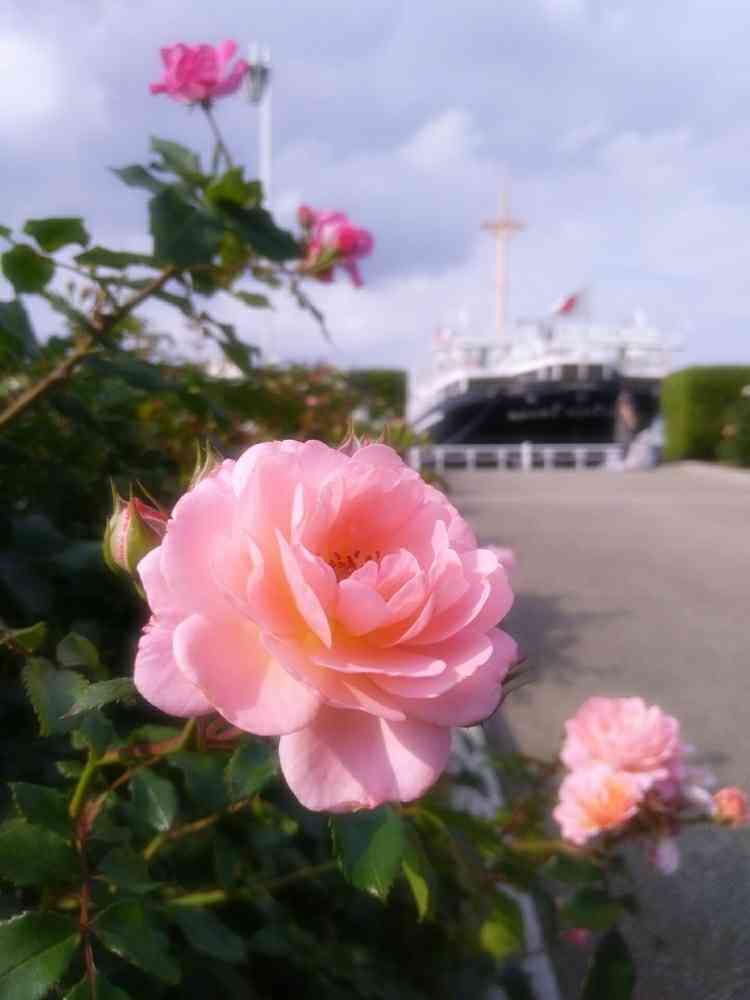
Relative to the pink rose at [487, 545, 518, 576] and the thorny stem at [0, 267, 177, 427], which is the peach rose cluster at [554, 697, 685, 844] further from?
the thorny stem at [0, 267, 177, 427]

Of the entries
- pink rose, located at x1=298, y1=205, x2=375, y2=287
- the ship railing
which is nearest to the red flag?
the ship railing

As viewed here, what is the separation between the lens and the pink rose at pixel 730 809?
119 centimetres

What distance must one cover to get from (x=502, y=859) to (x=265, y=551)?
84 centimetres

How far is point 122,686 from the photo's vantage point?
54 centimetres

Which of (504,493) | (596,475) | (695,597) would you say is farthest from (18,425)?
(596,475)

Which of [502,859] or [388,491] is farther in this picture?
[502,859]

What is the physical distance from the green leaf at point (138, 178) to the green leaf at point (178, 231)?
0.13ft

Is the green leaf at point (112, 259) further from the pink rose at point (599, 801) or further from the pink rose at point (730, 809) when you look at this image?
the pink rose at point (730, 809)

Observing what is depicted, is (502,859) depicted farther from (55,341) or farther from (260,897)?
(55,341)

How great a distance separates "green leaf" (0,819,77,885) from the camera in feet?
2.09

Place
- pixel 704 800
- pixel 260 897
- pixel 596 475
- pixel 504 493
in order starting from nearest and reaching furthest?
pixel 260 897 → pixel 704 800 → pixel 504 493 → pixel 596 475

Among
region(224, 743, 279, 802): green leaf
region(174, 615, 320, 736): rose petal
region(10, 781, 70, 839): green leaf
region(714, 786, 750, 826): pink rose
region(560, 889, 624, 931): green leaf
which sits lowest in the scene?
region(560, 889, 624, 931): green leaf

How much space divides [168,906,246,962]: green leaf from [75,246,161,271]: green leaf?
78cm

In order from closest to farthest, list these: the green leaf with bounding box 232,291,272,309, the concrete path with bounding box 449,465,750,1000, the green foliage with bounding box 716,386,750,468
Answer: the concrete path with bounding box 449,465,750,1000, the green leaf with bounding box 232,291,272,309, the green foliage with bounding box 716,386,750,468
